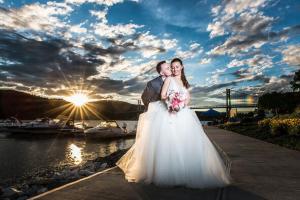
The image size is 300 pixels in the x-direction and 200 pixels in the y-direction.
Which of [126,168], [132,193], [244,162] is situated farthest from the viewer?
[244,162]

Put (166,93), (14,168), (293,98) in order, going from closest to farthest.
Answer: (166,93)
(14,168)
(293,98)

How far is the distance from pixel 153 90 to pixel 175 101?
77 cm

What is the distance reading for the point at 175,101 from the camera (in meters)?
5.49

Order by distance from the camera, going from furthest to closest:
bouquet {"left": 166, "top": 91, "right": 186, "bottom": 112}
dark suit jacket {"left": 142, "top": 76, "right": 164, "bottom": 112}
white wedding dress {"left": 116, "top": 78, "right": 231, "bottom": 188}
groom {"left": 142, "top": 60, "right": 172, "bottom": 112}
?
dark suit jacket {"left": 142, "top": 76, "right": 164, "bottom": 112} → groom {"left": 142, "top": 60, "right": 172, "bottom": 112} → bouquet {"left": 166, "top": 91, "right": 186, "bottom": 112} → white wedding dress {"left": 116, "top": 78, "right": 231, "bottom": 188}

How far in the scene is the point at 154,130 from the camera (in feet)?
18.4

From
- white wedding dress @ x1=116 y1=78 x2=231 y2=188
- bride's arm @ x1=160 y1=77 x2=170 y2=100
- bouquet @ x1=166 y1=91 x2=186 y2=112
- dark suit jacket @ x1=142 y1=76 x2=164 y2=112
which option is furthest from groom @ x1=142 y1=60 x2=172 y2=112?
bouquet @ x1=166 y1=91 x2=186 y2=112

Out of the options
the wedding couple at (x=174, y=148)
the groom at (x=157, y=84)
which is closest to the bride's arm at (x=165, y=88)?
the wedding couple at (x=174, y=148)

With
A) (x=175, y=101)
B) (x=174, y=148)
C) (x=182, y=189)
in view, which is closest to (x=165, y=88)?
(x=175, y=101)

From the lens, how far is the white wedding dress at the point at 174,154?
5.25m

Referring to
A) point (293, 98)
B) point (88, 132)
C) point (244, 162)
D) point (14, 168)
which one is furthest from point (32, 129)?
point (244, 162)

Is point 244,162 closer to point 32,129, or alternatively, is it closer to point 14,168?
point 14,168

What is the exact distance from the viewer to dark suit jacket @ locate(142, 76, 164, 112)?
6.06 metres

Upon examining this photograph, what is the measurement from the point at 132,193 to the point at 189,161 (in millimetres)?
1174

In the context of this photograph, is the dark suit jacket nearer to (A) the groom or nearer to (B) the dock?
(A) the groom
